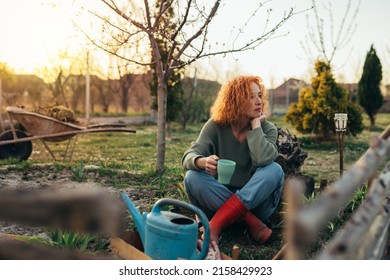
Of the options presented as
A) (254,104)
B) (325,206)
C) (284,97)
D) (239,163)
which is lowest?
(239,163)

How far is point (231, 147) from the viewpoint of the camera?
266 centimetres

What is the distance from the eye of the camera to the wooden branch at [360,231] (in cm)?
104

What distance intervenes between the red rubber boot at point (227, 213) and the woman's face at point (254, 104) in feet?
1.74

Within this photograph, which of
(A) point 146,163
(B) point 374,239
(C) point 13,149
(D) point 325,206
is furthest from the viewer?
(A) point 146,163

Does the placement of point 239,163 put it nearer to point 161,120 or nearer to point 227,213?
point 227,213

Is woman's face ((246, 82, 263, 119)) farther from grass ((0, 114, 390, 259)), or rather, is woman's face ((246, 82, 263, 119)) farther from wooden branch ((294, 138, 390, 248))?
wooden branch ((294, 138, 390, 248))

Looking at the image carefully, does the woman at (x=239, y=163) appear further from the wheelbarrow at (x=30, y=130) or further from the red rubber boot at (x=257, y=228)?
the wheelbarrow at (x=30, y=130)

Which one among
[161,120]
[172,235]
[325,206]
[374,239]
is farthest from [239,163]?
[161,120]

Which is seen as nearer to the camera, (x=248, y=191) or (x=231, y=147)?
(x=248, y=191)

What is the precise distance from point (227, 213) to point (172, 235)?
1.92 ft

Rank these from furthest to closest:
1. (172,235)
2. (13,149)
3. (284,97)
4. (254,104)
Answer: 1. (284,97)
2. (13,149)
3. (254,104)
4. (172,235)

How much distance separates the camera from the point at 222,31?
160 inches

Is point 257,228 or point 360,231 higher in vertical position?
point 360,231

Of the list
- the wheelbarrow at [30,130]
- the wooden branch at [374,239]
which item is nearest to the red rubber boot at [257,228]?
the wooden branch at [374,239]
